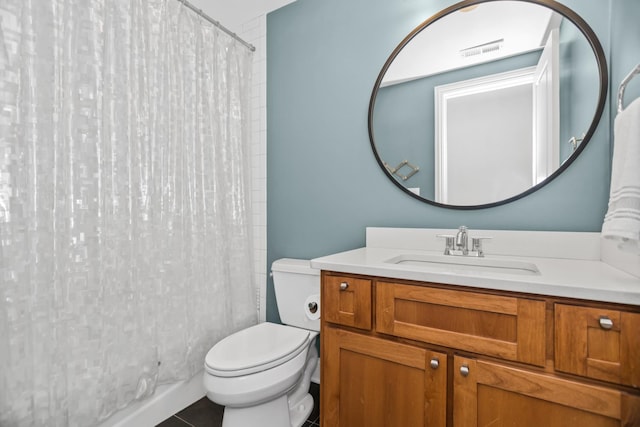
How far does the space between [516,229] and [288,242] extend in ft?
4.07

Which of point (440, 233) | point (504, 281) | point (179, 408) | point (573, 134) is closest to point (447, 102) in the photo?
point (573, 134)

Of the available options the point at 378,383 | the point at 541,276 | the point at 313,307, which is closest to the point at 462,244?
the point at 541,276

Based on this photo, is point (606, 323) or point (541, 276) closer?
point (606, 323)

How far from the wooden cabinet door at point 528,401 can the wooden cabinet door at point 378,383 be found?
0.06 m

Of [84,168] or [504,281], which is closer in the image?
[504,281]

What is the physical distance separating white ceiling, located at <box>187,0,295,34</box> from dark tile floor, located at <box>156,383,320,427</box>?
2348 mm

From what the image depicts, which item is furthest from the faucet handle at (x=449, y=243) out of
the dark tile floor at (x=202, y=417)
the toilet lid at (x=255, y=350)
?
the dark tile floor at (x=202, y=417)

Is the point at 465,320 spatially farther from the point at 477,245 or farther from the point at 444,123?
the point at 444,123

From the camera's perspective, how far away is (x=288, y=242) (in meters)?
1.99

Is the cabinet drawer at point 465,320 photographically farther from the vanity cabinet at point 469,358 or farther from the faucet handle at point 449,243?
the faucet handle at point 449,243

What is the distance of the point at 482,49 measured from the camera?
1.39 metres

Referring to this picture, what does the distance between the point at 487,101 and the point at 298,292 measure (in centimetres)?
132

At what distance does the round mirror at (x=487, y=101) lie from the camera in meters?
1.24

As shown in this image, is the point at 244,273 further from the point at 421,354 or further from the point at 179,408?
the point at 421,354
